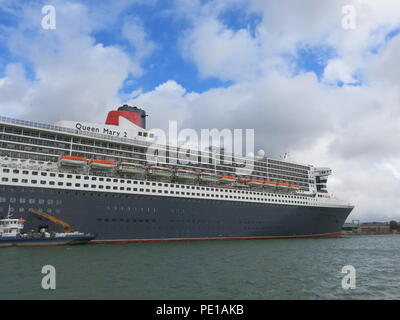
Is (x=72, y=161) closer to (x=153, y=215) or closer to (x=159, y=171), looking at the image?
(x=159, y=171)

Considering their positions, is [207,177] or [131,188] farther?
[207,177]

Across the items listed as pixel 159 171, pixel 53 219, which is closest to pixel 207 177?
pixel 159 171

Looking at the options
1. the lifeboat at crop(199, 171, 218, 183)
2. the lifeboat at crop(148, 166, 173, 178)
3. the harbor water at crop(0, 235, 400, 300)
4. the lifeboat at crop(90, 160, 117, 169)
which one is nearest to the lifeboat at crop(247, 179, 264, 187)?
the lifeboat at crop(199, 171, 218, 183)

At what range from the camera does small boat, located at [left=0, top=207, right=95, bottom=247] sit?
1171 inches

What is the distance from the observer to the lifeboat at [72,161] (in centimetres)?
3528

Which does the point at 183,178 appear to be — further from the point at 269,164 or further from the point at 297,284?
the point at 297,284

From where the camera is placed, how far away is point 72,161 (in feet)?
116

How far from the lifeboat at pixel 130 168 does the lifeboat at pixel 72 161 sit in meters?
4.49

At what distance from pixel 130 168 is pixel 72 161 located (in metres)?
7.10

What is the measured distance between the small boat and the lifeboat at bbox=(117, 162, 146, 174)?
31.8ft

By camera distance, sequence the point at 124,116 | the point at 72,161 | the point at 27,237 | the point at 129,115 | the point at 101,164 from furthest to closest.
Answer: the point at 129,115, the point at 124,116, the point at 101,164, the point at 72,161, the point at 27,237

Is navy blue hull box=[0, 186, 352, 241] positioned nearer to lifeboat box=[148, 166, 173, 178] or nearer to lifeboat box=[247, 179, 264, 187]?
lifeboat box=[148, 166, 173, 178]

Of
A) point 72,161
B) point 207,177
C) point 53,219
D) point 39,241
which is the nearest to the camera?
point 39,241
